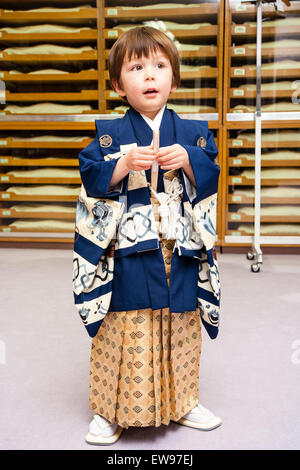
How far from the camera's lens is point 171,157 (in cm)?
107

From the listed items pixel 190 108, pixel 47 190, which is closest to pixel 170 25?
pixel 190 108

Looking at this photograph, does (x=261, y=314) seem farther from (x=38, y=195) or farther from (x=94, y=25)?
(x=94, y=25)

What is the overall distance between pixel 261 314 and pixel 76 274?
50.5 inches

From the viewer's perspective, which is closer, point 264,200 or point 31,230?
point 264,200

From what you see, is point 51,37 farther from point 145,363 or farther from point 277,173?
point 145,363

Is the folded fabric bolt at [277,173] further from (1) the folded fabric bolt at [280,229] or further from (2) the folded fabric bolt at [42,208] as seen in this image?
(2) the folded fabric bolt at [42,208]

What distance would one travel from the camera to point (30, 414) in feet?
4.65

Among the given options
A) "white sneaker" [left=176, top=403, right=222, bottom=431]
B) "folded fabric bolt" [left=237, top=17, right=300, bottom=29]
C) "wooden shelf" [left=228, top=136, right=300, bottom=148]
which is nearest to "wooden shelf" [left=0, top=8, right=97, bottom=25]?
"folded fabric bolt" [left=237, top=17, right=300, bottom=29]

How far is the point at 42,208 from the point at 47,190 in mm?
146

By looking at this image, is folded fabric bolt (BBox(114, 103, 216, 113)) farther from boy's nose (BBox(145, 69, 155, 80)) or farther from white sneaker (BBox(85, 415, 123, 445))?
white sneaker (BBox(85, 415, 123, 445))

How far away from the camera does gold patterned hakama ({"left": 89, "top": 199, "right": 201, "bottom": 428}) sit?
1.21 meters

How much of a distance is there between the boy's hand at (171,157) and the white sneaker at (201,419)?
712mm

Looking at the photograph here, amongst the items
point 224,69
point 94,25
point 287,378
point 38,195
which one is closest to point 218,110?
point 224,69

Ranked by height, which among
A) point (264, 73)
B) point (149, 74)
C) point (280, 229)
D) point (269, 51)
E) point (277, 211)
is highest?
point (269, 51)
